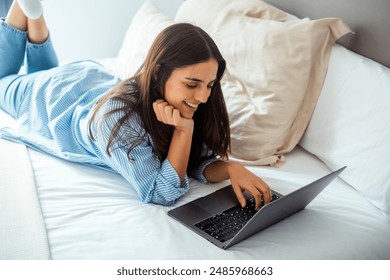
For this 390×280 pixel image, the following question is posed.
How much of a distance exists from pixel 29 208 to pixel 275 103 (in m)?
0.68

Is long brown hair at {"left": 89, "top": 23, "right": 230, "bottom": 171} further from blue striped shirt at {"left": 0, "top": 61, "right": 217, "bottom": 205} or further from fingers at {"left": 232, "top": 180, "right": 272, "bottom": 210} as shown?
fingers at {"left": 232, "top": 180, "right": 272, "bottom": 210}

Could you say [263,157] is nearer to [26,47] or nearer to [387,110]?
[387,110]

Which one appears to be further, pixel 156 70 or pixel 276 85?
pixel 276 85

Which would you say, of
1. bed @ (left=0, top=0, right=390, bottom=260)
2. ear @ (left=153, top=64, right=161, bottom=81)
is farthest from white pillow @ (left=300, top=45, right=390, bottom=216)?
ear @ (left=153, top=64, right=161, bottom=81)

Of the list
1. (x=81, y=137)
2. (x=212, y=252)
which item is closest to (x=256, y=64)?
(x=81, y=137)

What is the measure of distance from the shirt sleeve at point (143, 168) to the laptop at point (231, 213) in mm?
48

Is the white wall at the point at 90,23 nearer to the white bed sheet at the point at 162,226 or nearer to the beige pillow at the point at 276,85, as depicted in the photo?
the beige pillow at the point at 276,85

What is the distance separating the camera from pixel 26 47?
185cm

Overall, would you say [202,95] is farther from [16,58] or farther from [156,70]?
[16,58]

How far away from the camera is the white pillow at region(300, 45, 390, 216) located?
1.31 metres

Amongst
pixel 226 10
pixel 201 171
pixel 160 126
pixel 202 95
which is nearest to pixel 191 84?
pixel 202 95

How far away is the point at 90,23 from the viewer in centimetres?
253

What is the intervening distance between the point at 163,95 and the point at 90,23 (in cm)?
136

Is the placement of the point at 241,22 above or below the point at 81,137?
above
